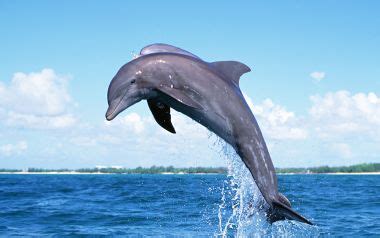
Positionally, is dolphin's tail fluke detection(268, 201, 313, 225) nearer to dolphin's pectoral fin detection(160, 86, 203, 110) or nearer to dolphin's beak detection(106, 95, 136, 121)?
dolphin's pectoral fin detection(160, 86, 203, 110)

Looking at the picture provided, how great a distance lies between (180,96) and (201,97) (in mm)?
368

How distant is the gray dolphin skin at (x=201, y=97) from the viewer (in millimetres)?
6676

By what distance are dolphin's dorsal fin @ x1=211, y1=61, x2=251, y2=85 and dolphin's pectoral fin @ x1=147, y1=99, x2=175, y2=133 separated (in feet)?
3.24

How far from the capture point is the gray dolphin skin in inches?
263

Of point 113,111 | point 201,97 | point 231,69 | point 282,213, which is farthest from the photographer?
point 282,213

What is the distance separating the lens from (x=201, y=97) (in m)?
7.04

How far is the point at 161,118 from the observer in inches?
284

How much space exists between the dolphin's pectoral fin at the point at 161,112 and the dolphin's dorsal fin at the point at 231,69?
987 mm

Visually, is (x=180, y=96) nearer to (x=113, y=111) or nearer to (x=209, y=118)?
(x=209, y=118)

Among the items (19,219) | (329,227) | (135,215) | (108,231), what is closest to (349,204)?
(329,227)

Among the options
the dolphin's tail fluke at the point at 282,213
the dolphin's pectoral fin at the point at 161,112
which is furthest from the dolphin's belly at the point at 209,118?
the dolphin's tail fluke at the point at 282,213

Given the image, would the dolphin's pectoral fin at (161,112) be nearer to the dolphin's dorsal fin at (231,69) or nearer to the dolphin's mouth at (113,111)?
the dolphin's mouth at (113,111)

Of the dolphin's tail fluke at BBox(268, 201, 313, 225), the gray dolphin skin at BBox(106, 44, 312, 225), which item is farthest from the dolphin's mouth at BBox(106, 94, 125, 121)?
the dolphin's tail fluke at BBox(268, 201, 313, 225)

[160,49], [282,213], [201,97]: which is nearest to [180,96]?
[201,97]
